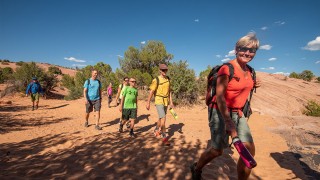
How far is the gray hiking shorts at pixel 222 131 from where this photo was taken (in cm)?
284

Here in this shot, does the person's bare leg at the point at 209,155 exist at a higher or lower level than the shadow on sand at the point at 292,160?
higher

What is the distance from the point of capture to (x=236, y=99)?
2.85 metres

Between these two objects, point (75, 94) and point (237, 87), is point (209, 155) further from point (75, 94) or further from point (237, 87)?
point (75, 94)

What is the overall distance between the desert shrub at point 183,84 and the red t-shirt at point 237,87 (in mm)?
12354

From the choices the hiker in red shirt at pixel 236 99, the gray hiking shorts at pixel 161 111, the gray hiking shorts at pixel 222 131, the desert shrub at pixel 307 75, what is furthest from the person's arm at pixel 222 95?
the desert shrub at pixel 307 75

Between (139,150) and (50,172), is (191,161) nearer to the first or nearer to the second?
(139,150)

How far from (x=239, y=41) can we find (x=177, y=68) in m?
12.8

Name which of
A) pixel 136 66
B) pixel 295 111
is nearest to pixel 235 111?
pixel 295 111

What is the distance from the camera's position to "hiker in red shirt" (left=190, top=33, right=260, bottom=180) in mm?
2674

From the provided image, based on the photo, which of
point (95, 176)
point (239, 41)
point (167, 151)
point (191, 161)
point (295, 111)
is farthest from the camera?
point (295, 111)

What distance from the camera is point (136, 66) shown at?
2847 cm

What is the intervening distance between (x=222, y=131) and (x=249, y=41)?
1106 millimetres

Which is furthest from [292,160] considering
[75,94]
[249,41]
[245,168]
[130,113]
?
[75,94]

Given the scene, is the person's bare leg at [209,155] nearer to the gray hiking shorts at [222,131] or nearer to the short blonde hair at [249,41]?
the gray hiking shorts at [222,131]
